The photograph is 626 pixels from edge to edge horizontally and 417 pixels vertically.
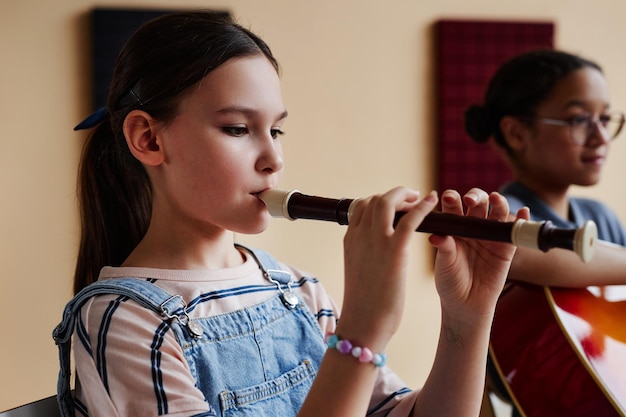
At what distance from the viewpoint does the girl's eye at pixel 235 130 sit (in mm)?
904

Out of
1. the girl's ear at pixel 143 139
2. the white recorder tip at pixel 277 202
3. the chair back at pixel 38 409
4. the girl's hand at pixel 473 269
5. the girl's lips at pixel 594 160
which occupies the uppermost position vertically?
the girl's ear at pixel 143 139

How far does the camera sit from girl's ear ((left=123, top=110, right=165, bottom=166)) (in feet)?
3.11

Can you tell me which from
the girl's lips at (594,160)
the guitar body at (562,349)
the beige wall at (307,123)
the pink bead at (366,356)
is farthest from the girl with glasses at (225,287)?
the beige wall at (307,123)

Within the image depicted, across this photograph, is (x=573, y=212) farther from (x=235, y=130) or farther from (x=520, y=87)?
(x=235, y=130)

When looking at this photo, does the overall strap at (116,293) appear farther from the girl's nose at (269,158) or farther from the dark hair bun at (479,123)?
the dark hair bun at (479,123)

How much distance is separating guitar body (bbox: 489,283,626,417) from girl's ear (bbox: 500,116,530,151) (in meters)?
0.45

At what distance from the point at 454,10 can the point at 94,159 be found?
1800 mm

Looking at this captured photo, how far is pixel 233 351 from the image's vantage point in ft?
2.99

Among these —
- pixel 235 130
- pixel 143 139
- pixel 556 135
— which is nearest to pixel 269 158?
pixel 235 130

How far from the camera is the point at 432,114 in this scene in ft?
8.48

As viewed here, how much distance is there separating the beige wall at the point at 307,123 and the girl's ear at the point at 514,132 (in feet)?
2.59

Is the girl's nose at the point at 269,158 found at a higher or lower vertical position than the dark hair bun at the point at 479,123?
higher

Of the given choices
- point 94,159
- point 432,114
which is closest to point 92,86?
point 432,114

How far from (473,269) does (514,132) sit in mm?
920
